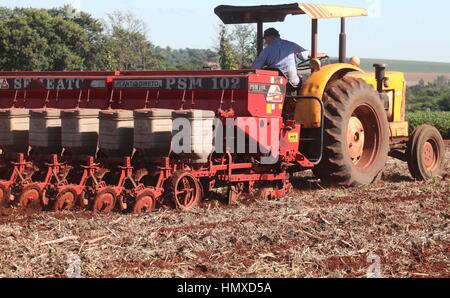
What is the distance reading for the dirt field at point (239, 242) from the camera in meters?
5.15

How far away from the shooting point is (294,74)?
914 centimetres

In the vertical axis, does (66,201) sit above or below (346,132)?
below

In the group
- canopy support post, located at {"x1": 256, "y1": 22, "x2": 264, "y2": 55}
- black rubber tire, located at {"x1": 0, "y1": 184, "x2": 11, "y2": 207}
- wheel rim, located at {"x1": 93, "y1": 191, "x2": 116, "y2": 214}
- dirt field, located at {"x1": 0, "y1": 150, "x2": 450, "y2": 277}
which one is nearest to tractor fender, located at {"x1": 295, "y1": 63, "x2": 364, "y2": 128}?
canopy support post, located at {"x1": 256, "y1": 22, "x2": 264, "y2": 55}

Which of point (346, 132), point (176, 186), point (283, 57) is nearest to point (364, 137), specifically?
point (346, 132)

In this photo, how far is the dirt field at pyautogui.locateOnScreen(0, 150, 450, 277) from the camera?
515 centimetres

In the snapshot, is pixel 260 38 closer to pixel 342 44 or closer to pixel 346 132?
pixel 342 44

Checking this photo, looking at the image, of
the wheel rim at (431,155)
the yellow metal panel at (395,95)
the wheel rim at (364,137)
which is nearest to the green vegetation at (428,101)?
the wheel rim at (431,155)

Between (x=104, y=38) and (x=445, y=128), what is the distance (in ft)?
59.2

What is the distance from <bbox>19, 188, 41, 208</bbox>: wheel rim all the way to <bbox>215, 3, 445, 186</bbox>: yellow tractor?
3212mm

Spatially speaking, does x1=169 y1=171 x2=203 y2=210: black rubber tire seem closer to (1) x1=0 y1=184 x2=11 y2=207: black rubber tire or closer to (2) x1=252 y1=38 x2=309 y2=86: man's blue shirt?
(1) x1=0 y1=184 x2=11 y2=207: black rubber tire

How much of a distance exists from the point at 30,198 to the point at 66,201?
46 centimetres

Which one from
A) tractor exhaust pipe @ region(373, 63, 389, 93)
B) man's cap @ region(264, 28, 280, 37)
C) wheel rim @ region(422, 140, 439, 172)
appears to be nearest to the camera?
man's cap @ region(264, 28, 280, 37)

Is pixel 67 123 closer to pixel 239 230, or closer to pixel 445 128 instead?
pixel 239 230

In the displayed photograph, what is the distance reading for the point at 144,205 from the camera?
7.43 meters
